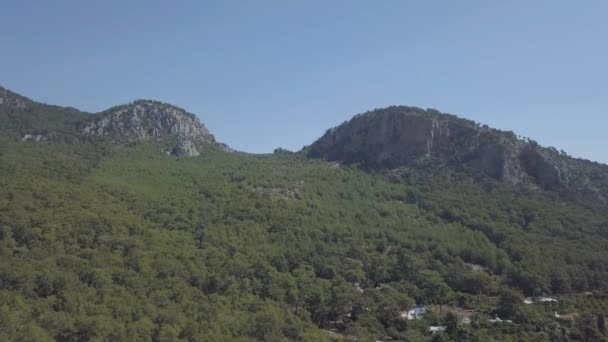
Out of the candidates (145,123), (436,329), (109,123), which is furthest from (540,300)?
(109,123)

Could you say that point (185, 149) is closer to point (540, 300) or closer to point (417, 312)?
point (417, 312)

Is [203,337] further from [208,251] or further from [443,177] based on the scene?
[443,177]

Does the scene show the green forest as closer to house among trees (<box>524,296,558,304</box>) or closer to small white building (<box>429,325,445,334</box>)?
small white building (<box>429,325,445,334</box>)

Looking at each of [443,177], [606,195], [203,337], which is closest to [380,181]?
[443,177]

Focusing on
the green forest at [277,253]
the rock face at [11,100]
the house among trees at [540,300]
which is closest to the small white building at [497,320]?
the green forest at [277,253]

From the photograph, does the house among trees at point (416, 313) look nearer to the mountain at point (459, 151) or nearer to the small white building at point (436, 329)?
the small white building at point (436, 329)

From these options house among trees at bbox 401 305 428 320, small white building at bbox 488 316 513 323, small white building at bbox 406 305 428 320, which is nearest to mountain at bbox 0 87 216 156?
small white building at bbox 406 305 428 320
